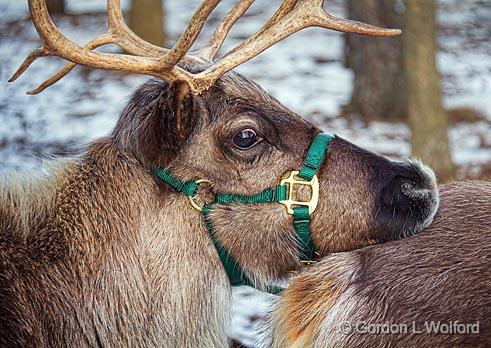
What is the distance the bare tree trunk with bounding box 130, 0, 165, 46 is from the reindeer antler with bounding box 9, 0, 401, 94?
10.5 metres

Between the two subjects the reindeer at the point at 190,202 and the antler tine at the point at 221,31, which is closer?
the reindeer at the point at 190,202

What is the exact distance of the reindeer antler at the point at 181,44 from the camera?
4008mm

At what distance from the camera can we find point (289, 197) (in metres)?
4.13

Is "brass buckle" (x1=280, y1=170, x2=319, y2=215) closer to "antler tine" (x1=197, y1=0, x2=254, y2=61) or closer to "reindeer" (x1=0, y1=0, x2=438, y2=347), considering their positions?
"reindeer" (x1=0, y1=0, x2=438, y2=347)

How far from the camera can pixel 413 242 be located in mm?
3914

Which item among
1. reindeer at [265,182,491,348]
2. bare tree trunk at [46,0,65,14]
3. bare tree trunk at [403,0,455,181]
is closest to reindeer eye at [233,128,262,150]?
reindeer at [265,182,491,348]

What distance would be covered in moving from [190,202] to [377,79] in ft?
26.8

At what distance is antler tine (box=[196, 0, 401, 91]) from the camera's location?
4098mm

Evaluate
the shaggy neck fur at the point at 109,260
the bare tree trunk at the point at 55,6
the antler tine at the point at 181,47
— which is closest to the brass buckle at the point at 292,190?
the shaggy neck fur at the point at 109,260

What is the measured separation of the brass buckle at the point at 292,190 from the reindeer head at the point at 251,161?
23 millimetres

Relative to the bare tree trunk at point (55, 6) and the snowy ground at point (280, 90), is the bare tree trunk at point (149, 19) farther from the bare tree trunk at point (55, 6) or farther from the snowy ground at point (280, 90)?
the bare tree trunk at point (55, 6)

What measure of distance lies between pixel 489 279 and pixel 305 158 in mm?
1051

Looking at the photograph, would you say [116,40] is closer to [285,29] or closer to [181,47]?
[181,47]

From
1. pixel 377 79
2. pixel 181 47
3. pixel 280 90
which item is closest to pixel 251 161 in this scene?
pixel 181 47
